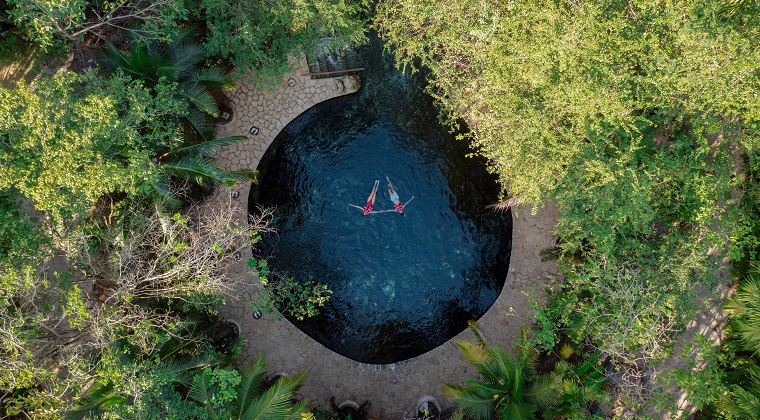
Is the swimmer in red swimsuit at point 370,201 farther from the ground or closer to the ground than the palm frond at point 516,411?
farther from the ground

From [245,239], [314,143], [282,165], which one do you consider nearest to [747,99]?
[314,143]

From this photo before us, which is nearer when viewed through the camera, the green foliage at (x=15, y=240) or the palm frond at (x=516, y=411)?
the green foliage at (x=15, y=240)

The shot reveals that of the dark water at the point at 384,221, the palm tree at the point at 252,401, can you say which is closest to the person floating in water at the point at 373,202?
the dark water at the point at 384,221

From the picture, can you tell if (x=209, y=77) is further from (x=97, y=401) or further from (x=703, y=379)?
(x=703, y=379)

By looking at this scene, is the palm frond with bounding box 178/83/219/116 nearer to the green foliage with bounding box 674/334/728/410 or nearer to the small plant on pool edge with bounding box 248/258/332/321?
the small plant on pool edge with bounding box 248/258/332/321

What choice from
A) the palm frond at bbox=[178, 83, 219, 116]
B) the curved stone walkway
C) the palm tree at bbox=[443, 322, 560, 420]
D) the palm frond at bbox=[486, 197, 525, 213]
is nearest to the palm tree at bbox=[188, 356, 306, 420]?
the curved stone walkway

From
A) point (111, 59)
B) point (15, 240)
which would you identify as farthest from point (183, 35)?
point (15, 240)

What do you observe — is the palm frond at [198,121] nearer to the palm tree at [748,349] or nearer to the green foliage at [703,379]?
the green foliage at [703,379]
